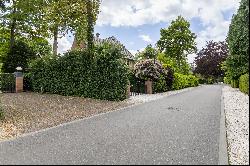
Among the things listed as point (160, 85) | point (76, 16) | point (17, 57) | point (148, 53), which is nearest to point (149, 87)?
point (160, 85)

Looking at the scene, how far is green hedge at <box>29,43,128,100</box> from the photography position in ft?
69.5

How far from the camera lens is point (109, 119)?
13.0m

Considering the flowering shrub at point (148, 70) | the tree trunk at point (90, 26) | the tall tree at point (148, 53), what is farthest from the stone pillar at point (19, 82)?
the tall tree at point (148, 53)

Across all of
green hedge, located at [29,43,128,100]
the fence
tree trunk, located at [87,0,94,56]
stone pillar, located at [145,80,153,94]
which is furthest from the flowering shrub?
the fence

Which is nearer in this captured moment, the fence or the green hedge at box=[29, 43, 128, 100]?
the green hedge at box=[29, 43, 128, 100]

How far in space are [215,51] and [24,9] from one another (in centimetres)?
4764

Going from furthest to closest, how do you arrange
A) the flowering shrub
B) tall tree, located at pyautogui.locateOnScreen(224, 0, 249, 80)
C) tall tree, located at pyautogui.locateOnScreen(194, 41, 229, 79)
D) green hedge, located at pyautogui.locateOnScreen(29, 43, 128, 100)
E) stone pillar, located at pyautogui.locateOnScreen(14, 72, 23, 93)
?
tall tree, located at pyautogui.locateOnScreen(194, 41, 229, 79)
the flowering shrub
stone pillar, located at pyautogui.locateOnScreen(14, 72, 23, 93)
green hedge, located at pyautogui.locateOnScreen(29, 43, 128, 100)
tall tree, located at pyautogui.locateOnScreen(224, 0, 249, 80)

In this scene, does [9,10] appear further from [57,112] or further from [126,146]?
[126,146]

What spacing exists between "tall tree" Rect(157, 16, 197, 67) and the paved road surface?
60515 millimetres

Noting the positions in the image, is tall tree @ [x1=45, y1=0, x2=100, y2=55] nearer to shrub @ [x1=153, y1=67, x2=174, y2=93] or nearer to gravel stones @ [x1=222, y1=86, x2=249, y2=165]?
shrub @ [x1=153, y1=67, x2=174, y2=93]

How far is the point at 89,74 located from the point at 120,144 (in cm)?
1365

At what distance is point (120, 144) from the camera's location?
8422 millimetres

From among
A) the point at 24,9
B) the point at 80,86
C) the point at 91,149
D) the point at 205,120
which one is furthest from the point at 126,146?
the point at 24,9

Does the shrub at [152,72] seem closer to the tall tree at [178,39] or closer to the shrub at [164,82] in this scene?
the shrub at [164,82]
